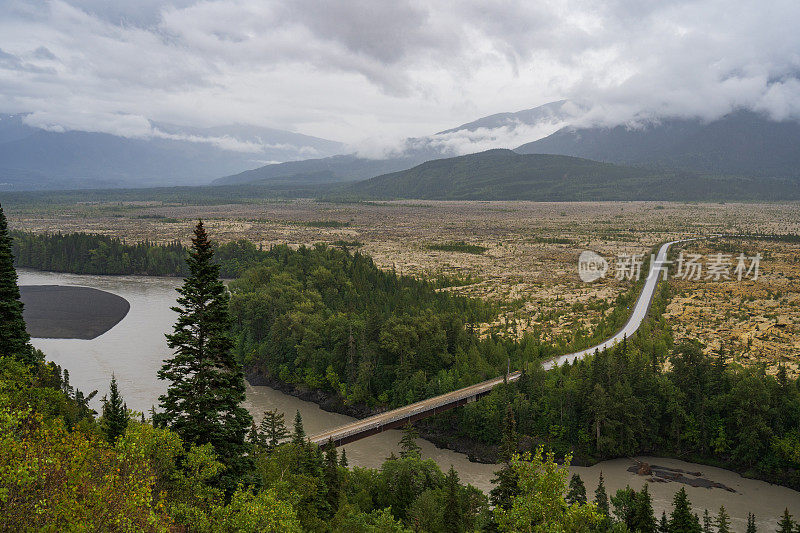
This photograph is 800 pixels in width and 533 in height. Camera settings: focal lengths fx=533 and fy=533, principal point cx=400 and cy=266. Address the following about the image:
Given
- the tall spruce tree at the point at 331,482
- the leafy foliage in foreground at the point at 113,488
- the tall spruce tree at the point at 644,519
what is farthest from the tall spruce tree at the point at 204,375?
the tall spruce tree at the point at 644,519

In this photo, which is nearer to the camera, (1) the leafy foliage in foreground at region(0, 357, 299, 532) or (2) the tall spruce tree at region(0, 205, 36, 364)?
(1) the leafy foliage in foreground at region(0, 357, 299, 532)

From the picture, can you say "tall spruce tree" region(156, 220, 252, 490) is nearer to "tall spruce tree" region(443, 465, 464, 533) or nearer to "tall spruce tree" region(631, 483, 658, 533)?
"tall spruce tree" region(443, 465, 464, 533)

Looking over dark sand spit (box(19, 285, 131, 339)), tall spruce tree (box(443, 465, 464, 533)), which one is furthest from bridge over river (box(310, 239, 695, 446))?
dark sand spit (box(19, 285, 131, 339))

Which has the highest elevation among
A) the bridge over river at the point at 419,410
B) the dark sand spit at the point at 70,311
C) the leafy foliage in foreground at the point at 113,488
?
the leafy foliage in foreground at the point at 113,488

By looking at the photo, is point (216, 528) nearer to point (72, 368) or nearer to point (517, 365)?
point (517, 365)

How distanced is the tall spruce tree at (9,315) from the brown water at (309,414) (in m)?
22.6

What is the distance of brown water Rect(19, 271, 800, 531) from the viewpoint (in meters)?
42.3

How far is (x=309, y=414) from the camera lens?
197 feet

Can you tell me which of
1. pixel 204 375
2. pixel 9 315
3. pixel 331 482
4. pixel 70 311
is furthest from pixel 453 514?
pixel 70 311

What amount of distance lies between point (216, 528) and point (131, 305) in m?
104

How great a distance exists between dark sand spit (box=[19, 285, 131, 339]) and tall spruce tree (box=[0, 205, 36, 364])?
49491 millimetres

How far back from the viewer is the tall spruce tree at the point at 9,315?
115 feet

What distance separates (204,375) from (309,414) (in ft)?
130

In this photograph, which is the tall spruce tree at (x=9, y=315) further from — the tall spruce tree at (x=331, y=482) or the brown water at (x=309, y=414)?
the brown water at (x=309, y=414)
